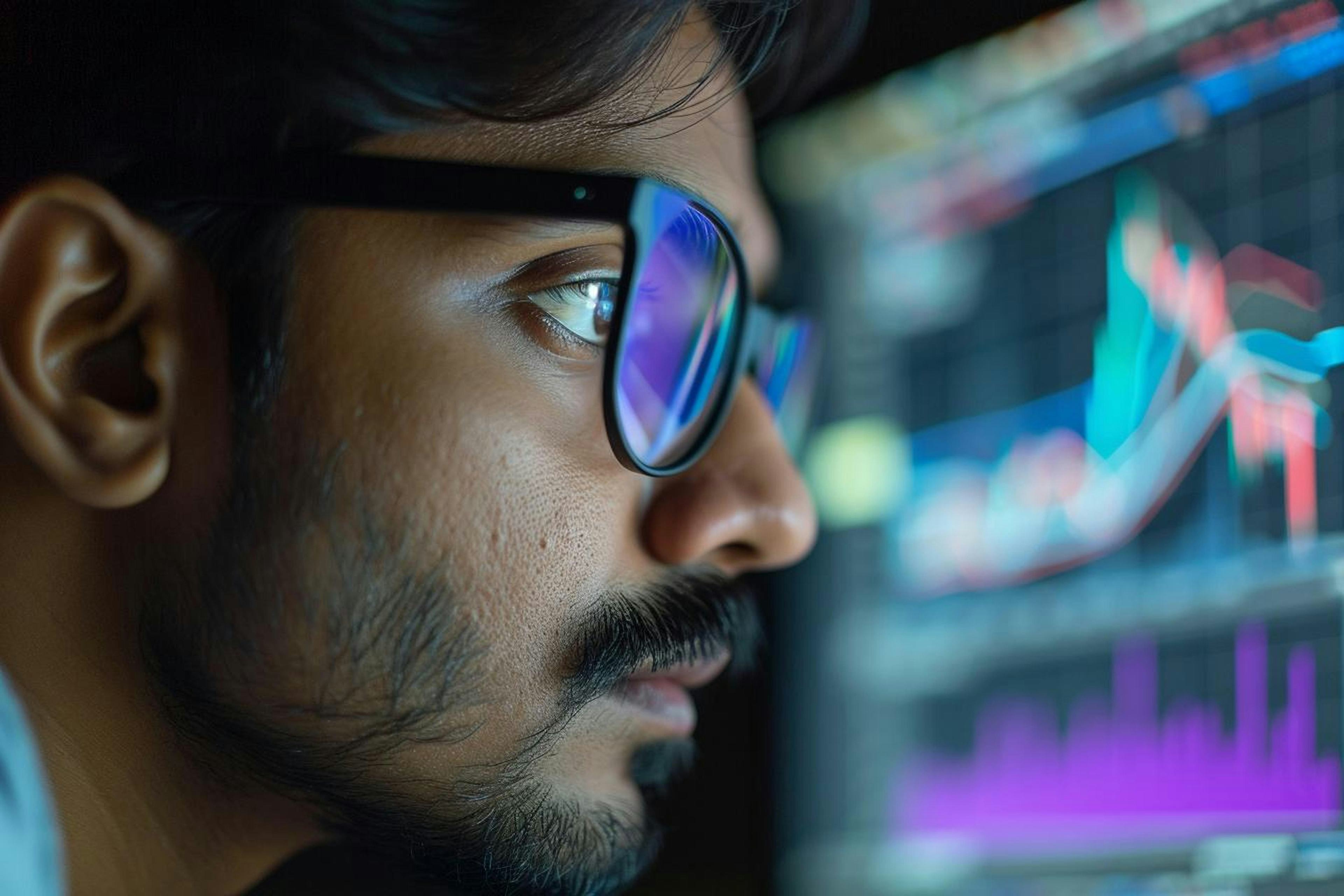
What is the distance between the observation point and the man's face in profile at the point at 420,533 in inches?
19.5

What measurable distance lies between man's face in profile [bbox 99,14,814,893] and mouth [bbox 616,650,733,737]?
1.3 inches

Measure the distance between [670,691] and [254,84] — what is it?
0.36m

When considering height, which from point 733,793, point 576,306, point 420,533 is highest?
point 576,306

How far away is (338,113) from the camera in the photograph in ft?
1.59

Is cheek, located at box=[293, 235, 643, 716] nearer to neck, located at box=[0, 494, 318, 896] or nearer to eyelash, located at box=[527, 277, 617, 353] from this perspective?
eyelash, located at box=[527, 277, 617, 353]

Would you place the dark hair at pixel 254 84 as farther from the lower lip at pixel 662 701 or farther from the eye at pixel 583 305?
the lower lip at pixel 662 701

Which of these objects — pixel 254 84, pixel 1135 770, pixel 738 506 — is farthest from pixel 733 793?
pixel 254 84

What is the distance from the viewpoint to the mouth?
58 centimetres

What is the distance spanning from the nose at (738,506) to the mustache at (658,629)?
0.01m

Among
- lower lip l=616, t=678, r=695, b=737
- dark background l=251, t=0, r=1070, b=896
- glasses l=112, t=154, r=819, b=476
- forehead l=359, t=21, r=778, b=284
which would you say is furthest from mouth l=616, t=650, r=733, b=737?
dark background l=251, t=0, r=1070, b=896

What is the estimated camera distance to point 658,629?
561 mm

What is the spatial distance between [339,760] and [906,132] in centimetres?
66

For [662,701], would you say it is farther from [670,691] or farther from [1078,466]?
[1078,466]

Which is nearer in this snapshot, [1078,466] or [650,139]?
[650,139]
